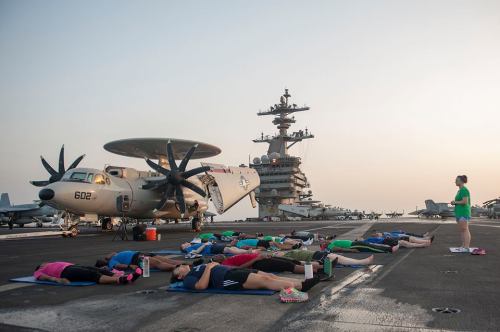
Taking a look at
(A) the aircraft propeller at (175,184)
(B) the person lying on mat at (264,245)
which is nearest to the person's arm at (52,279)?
(B) the person lying on mat at (264,245)

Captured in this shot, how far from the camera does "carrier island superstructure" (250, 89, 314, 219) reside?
9656 cm

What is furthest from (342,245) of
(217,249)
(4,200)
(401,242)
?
(4,200)

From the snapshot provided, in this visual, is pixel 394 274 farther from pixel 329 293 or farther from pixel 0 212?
pixel 0 212

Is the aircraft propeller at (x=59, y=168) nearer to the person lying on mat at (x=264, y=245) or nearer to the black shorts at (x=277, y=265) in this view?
the person lying on mat at (x=264, y=245)

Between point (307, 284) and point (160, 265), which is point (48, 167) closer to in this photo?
point (160, 265)

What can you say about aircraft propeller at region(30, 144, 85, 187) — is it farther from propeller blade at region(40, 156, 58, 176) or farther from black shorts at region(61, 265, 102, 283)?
black shorts at region(61, 265, 102, 283)

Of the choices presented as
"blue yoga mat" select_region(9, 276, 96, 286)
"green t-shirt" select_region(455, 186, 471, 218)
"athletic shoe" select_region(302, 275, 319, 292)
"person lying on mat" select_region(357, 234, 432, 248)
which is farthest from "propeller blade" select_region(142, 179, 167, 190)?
"athletic shoe" select_region(302, 275, 319, 292)

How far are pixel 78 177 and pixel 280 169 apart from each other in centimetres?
7279

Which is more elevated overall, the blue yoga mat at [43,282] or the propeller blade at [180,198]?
the propeller blade at [180,198]

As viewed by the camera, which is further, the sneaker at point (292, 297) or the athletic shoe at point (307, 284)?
the athletic shoe at point (307, 284)

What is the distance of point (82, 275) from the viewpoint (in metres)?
8.63

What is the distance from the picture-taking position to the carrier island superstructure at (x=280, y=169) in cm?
9656

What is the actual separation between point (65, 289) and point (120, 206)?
Answer: 20256 millimetres

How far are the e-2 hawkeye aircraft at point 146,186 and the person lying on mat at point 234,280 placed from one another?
1992 cm
